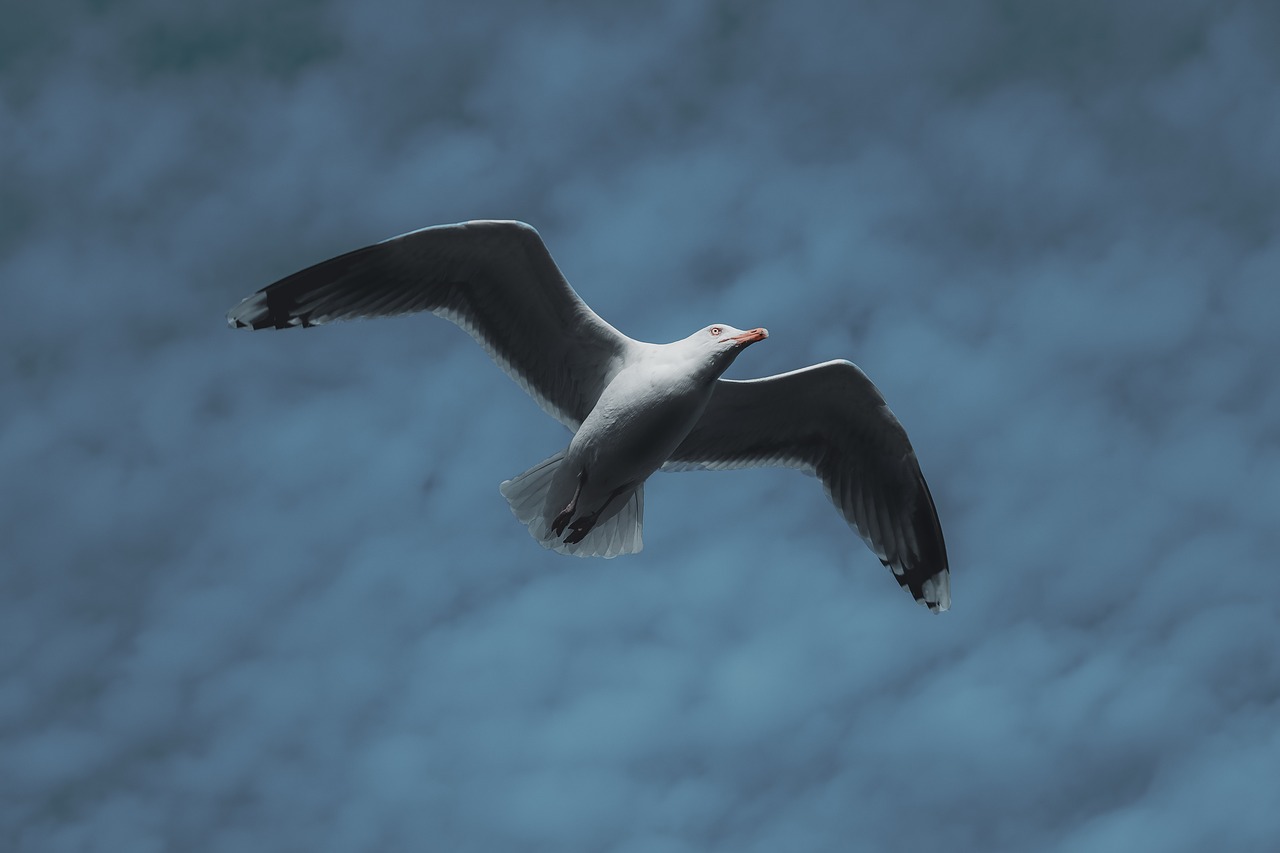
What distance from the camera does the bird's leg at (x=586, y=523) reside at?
37.0 ft

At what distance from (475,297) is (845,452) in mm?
3275

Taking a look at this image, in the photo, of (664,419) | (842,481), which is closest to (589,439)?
(664,419)

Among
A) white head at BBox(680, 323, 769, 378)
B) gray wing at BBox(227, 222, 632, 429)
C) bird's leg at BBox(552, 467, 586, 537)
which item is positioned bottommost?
bird's leg at BBox(552, 467, 586, 537)

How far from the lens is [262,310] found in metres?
11.4

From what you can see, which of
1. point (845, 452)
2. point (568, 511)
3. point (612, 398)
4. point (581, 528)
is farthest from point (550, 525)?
point (845, 452)

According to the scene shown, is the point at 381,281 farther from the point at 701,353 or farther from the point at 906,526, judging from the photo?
the point at 906,526

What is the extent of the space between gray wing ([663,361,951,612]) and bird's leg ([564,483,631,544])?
1.02 m

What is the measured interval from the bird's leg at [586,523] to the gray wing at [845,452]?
40.1 inches

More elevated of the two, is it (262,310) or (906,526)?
(262,310)

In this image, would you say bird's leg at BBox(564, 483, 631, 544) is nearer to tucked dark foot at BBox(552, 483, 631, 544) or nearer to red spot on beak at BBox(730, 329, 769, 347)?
tucked dark foot at BBox(552, 483, 631, 544)

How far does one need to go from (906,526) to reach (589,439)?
3.04 metres

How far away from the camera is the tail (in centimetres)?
1154

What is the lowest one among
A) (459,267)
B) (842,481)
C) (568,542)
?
(568,542)

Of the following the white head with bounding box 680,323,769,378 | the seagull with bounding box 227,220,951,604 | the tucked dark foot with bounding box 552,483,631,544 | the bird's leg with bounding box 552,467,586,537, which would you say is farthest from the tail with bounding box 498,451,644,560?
the white head with bounding box 680,323,769,378
